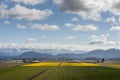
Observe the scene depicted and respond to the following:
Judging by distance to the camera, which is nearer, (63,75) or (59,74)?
(63,75)

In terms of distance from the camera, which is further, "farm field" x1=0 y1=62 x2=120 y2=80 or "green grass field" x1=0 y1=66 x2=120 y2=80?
"farm field" x1=0 y1=62 x2=120 y2=80

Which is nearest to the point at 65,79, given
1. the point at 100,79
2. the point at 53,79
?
the point at 53,79

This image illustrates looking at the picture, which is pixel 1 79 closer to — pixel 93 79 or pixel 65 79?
pixel 65 79

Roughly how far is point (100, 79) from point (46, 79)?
33.8 feet

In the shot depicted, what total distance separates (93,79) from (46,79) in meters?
8.93

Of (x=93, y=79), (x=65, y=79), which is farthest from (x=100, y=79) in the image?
(x=65, y=79)

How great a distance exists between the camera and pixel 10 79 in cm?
5500

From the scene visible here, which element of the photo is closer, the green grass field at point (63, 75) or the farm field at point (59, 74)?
the green grass field at point (63, 75)

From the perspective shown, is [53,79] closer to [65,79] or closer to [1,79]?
[65,79]

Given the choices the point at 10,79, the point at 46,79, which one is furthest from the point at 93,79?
the point at 10,79

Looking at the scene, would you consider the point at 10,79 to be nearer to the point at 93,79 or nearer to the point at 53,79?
the point at 53,79

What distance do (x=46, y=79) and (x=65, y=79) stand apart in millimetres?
3584

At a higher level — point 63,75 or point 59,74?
point 59,74

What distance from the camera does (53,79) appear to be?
53.9m
